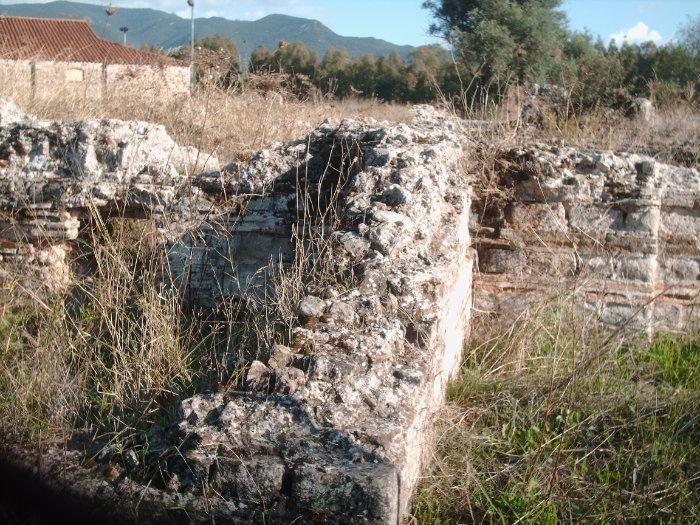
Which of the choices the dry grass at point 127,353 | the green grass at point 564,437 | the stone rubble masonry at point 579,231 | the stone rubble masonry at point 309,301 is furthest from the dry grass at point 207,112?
the green grass at point 564,437

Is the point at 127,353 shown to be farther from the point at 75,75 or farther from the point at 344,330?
the point at 75,75

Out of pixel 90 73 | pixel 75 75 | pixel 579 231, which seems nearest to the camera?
pixel 579 231

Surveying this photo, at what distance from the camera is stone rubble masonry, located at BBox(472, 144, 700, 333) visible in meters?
5.20

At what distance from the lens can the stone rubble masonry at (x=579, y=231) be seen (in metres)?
5.20

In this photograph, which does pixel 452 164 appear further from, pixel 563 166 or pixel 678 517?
pixel 678 517

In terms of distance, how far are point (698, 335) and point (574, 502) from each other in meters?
2.45

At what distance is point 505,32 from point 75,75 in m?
11.7

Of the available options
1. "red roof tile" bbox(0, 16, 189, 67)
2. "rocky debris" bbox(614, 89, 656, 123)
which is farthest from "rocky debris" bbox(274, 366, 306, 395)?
"rocky debris" bbox(614, 89, 656, 123)

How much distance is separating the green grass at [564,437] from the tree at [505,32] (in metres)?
10.9

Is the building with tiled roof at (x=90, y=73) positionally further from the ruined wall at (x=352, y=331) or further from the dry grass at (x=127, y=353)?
the dry grass at (x=127, y=353)

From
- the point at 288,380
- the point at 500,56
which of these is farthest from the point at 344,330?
the point at 500,56

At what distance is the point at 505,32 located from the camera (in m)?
17.8

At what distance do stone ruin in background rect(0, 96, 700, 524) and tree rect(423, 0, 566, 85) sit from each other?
9.88 metres

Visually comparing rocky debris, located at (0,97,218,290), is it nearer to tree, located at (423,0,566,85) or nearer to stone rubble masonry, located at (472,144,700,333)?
stone rubble masonry, located at (472,144,700,333)
